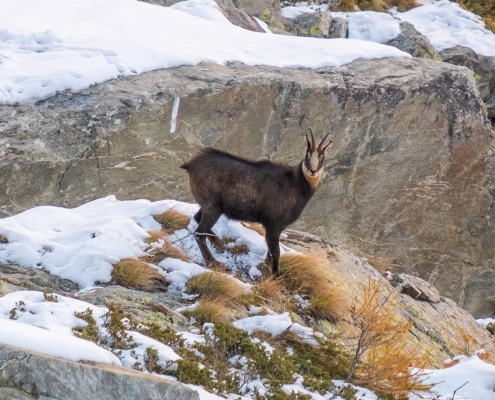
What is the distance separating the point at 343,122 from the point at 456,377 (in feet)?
28.0

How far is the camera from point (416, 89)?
15.1m

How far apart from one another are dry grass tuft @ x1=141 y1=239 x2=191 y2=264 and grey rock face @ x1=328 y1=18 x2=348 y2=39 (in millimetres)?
12852

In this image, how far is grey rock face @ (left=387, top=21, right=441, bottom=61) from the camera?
1880 cm

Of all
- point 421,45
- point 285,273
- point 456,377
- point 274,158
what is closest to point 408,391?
point 456,377

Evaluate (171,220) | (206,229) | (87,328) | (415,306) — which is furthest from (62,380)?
(415,306)

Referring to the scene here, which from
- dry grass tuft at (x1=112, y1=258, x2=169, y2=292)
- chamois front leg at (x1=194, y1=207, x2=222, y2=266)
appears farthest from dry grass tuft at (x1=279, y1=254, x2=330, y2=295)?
dry grass tuft at (x1=112, y1=258, x2=169, y2=292)

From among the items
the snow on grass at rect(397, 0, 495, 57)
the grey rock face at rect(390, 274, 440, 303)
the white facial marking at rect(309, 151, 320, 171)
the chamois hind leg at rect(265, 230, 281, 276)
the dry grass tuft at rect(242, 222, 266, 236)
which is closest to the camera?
the chamois hind leg at rect(265, 230, 281, 276)

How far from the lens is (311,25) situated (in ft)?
64.1

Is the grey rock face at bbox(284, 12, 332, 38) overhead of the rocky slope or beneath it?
overhead

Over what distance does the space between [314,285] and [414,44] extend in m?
12.7

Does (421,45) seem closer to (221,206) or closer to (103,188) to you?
(103,188)

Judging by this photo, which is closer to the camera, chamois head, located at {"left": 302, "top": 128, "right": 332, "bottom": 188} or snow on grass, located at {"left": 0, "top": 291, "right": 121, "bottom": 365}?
snow on grass, located at {"left": 0, "top": 291, "right": 121, "bottom": 365}

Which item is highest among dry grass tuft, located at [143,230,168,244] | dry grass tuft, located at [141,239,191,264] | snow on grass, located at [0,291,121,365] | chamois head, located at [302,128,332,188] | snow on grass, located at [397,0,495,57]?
snow on grass, located at [397,0,495,57]

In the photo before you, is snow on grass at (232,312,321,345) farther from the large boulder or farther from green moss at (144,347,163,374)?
green moss at (144,347,163,374)
